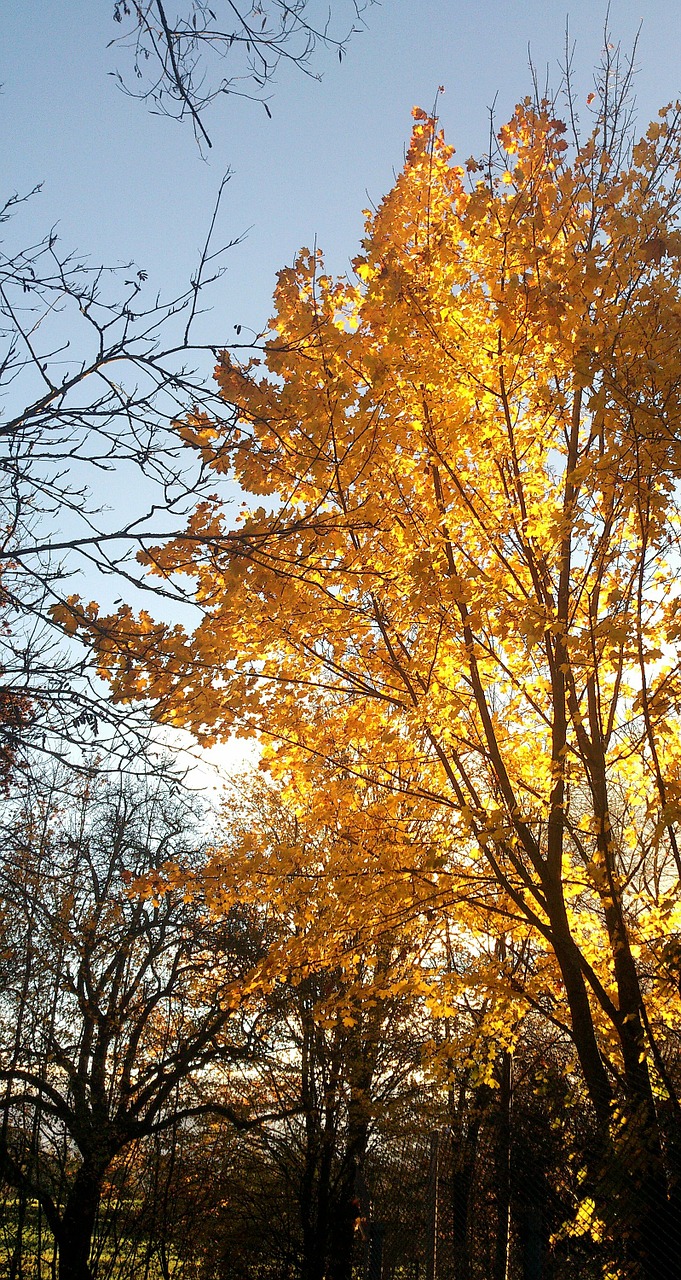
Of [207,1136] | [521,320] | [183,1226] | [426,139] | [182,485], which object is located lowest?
[183,1226]

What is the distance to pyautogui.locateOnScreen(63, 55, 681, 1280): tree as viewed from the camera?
14.6 feet

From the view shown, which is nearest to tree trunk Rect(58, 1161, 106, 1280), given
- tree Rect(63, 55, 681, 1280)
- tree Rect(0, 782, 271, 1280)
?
tree Rect(0, 782, 271, 1280)

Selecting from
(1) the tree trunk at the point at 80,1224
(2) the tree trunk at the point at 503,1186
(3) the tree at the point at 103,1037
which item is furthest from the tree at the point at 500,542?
(1) the tree trunk at the point at 80,1224

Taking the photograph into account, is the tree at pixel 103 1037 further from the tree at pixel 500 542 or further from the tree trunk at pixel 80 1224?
the tree at pixel 500 542

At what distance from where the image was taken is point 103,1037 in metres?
11.1

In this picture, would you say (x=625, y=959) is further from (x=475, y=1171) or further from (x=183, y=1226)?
(x=183, y=1226)

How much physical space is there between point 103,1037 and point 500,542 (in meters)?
9.26

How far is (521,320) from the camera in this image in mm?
4926

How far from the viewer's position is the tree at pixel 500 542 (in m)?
4.46

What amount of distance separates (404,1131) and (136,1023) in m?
4.04

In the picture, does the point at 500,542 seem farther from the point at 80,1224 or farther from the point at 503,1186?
the point at 80,1224

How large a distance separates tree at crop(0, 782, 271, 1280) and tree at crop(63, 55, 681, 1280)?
16.0 ft

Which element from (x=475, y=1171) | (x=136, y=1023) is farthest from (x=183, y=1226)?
(x=475, y=1171)

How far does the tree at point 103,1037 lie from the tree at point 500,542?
489 centimetres
